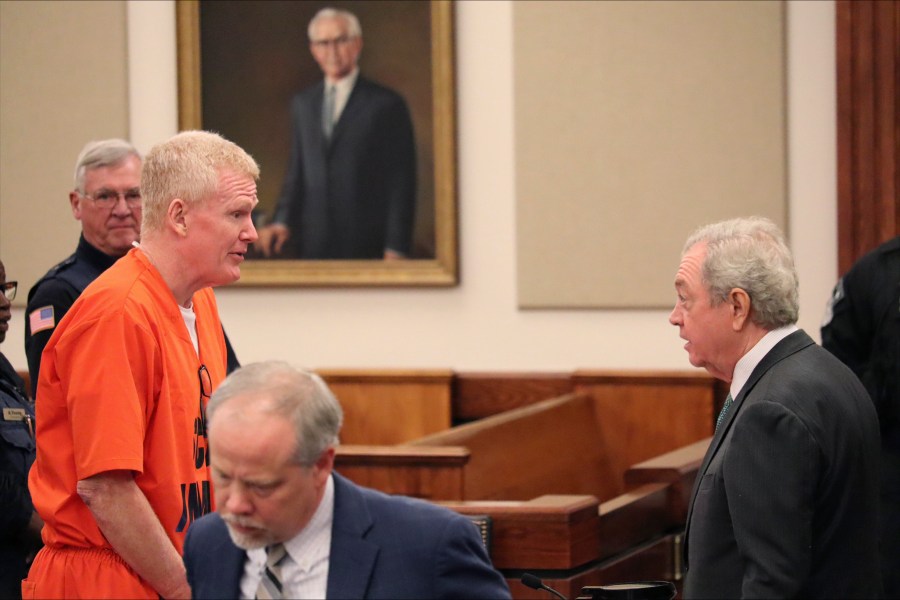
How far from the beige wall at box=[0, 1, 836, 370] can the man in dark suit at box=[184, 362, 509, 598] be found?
14.6ft

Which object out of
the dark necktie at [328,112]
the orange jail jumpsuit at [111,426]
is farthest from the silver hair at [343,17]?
the orange jail jumpsuit at [111,426]

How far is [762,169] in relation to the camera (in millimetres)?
6176

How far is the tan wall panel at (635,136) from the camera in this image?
6.17 meters

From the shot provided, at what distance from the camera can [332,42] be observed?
653 cm

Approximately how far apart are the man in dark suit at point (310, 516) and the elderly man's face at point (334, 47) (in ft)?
15.6

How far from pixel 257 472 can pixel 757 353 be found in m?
1.11

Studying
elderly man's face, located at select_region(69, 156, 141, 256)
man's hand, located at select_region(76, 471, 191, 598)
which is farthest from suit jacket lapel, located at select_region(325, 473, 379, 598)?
elderly man's face, located at select_region(69, 156, 141, 256)

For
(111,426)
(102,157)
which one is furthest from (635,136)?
(111,426)

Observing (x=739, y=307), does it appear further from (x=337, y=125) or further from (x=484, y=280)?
(x=337, y=125)

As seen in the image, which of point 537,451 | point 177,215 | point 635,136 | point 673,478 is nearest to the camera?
point 177,215

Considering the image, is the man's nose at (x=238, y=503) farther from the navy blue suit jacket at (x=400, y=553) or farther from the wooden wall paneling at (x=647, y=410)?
the wooden wall paneling at (x=647, y=410)

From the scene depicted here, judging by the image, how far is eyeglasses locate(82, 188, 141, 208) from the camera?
3945 mm

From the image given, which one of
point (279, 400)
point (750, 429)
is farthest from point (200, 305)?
point (750, 429)

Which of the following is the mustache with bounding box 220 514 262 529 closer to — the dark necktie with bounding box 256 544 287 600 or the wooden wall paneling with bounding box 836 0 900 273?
the dark necktie with bounding box 256 544 287 600
